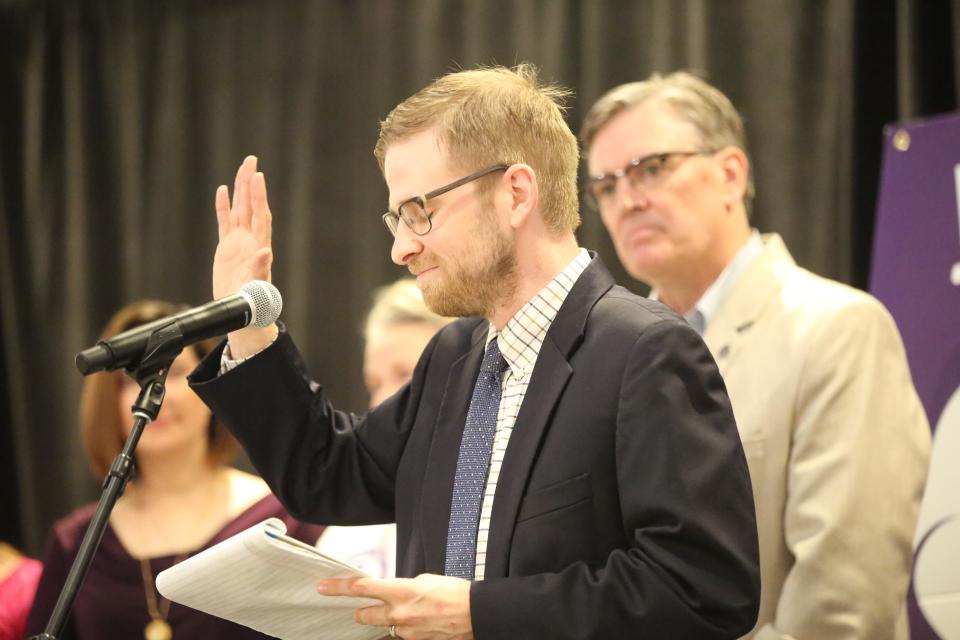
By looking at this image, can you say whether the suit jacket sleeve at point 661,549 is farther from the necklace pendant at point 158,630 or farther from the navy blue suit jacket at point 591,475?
the necklace pendant at point 158,630

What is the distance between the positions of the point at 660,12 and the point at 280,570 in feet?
8.19

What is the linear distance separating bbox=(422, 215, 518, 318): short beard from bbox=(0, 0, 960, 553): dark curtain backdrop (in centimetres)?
167

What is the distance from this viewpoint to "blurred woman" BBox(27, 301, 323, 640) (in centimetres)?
263

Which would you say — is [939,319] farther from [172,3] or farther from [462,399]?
[172,3]

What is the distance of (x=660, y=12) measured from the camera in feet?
11.2

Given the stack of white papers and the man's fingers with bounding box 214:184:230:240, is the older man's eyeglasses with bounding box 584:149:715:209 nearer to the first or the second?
the man's fingers with bounding box 214:184:230:240

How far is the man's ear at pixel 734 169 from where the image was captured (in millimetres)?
2645

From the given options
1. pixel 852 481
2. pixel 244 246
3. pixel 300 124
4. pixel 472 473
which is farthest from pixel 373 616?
pixel 300 124

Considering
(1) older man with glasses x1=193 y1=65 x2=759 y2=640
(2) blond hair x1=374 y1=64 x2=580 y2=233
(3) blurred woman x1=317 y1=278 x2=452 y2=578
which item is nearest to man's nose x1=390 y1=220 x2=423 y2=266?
(1) older man with glasses x1=193 y1=65 x2=759 y2=640

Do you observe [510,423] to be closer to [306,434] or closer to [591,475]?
[591,475]

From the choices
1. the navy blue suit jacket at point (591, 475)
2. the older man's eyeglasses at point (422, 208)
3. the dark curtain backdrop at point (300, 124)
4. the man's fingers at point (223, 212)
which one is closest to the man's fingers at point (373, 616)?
the navy blue suit jacket at point (591, 475)

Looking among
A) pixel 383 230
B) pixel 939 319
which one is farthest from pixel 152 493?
pixel 939 319

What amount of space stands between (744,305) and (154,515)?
1528mm

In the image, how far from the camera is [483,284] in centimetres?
160
